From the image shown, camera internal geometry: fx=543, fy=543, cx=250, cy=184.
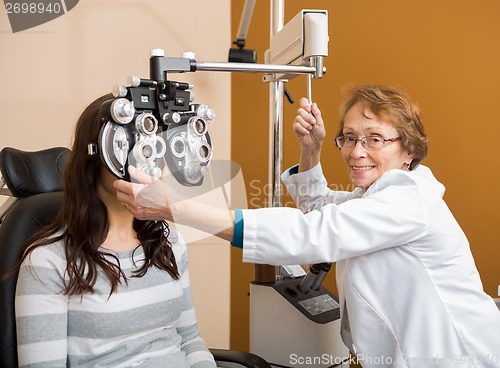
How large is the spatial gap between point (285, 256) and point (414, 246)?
0.28m

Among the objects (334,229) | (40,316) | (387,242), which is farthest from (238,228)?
(40,316)

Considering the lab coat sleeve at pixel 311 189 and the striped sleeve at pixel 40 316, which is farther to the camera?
the lab coat sleeve at pixel 311 189

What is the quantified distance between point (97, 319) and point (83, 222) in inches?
7.8

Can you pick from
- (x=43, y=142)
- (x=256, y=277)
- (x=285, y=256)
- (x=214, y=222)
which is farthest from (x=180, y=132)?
(x=43, y=142)

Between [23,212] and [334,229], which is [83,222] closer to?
[23,212]

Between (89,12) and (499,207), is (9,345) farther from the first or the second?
(499,207)

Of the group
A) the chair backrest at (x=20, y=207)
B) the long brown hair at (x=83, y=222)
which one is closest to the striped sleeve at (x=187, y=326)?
the long brown hair at (x=83, y=222)

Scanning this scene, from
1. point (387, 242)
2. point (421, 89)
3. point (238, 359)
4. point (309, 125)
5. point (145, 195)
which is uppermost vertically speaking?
point (421, 89)

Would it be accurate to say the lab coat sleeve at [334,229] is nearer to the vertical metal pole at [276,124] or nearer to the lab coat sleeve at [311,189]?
the lab coat sleeve at [311,189]

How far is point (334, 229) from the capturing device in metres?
1.03

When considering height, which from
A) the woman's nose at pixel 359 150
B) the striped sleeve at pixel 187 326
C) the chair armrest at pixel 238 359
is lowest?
the chair armrest at pixel 238 359

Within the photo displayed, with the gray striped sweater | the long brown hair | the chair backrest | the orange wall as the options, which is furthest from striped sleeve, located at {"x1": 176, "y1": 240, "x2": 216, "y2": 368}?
the orange wall

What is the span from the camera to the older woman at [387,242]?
1017mm

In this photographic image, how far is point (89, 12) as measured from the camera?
2213 mm
